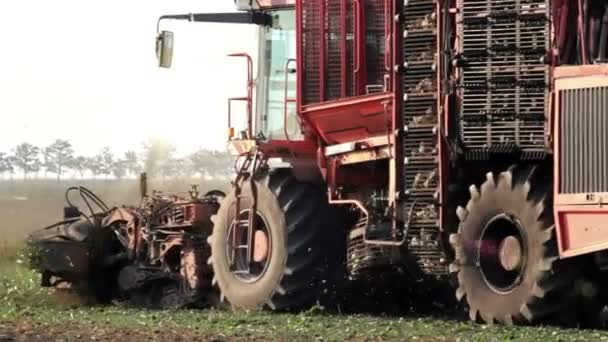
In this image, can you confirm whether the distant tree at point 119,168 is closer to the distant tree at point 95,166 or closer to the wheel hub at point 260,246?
the distant tree at point 95,166

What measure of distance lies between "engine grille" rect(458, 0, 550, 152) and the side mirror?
13.8ft

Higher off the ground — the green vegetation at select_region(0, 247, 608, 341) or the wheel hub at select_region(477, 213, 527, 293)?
the wheel hub at select_region(477, 213, 527, 293)

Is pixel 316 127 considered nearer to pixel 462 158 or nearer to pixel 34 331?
pixel 462 158

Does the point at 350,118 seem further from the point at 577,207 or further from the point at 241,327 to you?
the point at 577,207

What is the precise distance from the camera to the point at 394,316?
15516 millimetres

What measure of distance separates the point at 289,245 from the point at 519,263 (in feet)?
11.5

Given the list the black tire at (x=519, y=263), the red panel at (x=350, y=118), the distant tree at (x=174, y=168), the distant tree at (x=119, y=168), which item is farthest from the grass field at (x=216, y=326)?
the distant tree at (x=119, y=168)

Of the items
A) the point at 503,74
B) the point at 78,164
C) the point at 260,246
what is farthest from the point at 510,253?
the point at 78,164

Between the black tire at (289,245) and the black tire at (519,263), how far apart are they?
2502 millimetres

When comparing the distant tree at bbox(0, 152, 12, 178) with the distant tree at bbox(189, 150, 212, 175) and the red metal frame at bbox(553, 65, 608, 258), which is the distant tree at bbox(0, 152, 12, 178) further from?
the red metal frame at bbox(553, 65, 608, 258)

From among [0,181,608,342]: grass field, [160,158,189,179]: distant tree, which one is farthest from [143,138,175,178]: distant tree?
[0,181,608,342]: grass field

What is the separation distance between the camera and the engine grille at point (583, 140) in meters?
12.0

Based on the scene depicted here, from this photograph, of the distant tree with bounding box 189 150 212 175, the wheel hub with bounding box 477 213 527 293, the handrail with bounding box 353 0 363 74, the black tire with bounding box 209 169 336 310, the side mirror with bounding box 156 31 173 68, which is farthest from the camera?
the distant tree with bounding box 189 150 212 175

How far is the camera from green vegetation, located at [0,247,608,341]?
1181cm
